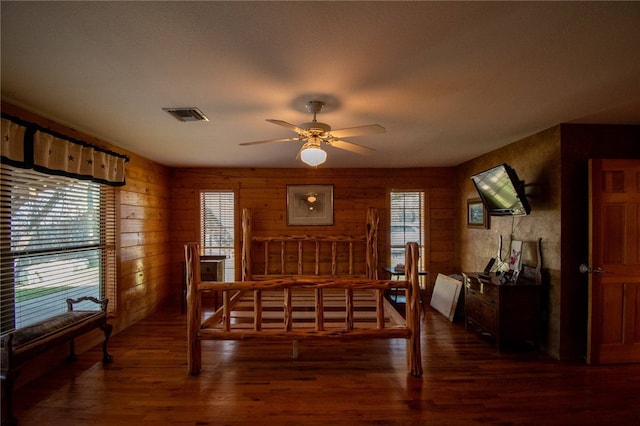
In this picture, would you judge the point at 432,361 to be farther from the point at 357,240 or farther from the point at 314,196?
the point at 314,196

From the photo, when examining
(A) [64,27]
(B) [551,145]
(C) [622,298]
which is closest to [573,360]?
(C) [622,298]

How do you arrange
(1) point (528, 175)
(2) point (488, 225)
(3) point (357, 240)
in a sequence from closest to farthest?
(1) point (528, 175), (2) point (488, 225), (3) point (357, 240)

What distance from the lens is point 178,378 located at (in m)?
2.71

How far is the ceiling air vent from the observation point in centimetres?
255

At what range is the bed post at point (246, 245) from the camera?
15.3ft

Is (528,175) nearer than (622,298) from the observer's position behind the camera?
No

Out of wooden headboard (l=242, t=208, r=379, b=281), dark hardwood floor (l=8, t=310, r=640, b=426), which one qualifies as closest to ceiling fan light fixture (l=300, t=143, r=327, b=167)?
dark hardwood floor (l=8, t=310, r=640, b=426)

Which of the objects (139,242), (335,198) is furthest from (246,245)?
(335,198)

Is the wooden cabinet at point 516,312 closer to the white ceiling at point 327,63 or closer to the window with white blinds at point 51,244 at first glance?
the white ceiling at point 327,63

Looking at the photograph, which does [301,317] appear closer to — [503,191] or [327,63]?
[327,63]

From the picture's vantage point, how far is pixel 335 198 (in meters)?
5.34

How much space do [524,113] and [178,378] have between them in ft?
Result: 12.7

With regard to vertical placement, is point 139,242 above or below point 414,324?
above

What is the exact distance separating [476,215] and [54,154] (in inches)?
205
